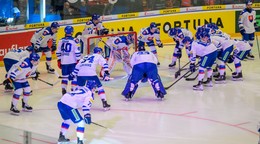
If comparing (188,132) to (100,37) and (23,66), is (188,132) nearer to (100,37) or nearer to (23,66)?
(23,66)

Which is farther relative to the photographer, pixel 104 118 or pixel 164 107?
pixel 164 107

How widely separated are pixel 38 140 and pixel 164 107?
16.0 ft

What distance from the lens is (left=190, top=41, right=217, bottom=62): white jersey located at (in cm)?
1123

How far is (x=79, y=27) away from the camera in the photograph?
1535 cm

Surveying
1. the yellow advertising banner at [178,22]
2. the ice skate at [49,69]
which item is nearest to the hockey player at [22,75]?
the ice skate at [49,69]

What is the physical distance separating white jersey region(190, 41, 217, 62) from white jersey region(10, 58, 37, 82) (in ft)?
10.7

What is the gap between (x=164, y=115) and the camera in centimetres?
955

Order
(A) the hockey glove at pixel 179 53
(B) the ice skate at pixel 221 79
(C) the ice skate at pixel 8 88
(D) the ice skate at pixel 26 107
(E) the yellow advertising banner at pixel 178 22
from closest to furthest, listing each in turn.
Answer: (D) the ice skate at pixel 26 107, (C) the ice skate at pixel 8 88, (B) the ice skate at pixel 221 79, (A) the hockey glove at pixel 179 53, (E) the yellow advertising banner at pixel 178 22

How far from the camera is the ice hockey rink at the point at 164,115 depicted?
8312 millimetres

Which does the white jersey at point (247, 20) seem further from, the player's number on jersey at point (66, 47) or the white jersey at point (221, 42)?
the player's number on jersey at point (66, 47)

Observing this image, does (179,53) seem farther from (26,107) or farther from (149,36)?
(26,107)

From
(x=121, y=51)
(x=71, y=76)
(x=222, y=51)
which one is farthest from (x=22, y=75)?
(x=222, y=51)

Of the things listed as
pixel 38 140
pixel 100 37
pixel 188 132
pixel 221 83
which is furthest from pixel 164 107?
pixel 38 140

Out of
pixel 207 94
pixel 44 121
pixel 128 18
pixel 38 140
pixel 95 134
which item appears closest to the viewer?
pixel 38 140
